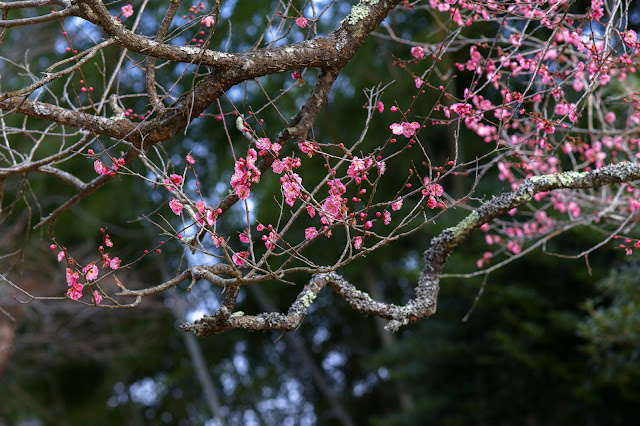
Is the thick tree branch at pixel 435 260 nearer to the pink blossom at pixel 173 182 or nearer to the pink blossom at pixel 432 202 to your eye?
the pink blossom at pixel 432 202

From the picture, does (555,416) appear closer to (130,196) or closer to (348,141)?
(348,141)

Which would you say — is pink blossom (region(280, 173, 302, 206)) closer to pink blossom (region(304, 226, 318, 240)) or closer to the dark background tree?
pink blossom (region(304, 226, 318, 240))

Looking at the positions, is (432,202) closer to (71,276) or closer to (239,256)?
(239,256)

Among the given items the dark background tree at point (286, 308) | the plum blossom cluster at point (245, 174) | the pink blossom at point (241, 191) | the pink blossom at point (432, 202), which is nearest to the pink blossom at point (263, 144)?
the plum blossom cluster at point (245, 174)

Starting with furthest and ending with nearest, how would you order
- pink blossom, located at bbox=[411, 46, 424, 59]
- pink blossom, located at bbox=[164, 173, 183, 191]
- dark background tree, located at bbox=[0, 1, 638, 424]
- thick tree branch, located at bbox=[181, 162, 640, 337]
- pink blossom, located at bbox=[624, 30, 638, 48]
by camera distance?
dark background tree, located at bbox=[0, 1, 638, 424] < pink blossom, located at bbox=[411, 46, 424, 59] < pink blossom, located at bbox=[624, 30, 638, 48] < thick tree branch, located at bbox=[181, 162, 640, 337] < pink blossom, located at bbox=[164, 173, 183, 191]

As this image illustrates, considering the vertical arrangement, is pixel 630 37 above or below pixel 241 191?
above

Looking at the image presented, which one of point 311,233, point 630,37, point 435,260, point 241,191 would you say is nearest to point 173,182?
point 241,191

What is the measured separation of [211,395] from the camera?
32.2 feet

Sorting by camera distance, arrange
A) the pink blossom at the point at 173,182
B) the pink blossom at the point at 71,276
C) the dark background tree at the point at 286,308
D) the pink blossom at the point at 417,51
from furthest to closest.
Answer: the dark background tree at the point at 286,308
the pink blossom at the point at 417,51
the pink blossom at the point at 71,276
the pink blossom at the point at 173,182

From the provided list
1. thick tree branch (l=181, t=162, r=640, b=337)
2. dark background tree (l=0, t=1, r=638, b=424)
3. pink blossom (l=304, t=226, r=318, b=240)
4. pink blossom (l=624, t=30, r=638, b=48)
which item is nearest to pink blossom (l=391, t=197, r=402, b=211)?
pink blossom (l=304, t=226, r=318, b=240)

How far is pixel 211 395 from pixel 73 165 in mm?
3971

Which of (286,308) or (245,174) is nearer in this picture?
(245,174)

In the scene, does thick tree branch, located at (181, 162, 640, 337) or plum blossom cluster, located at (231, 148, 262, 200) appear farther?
thick tree branch, located at (181, 162, 640, 337)

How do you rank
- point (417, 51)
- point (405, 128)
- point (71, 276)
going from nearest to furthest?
point (71, 276) < point (405, 128) < point (417, 51)
